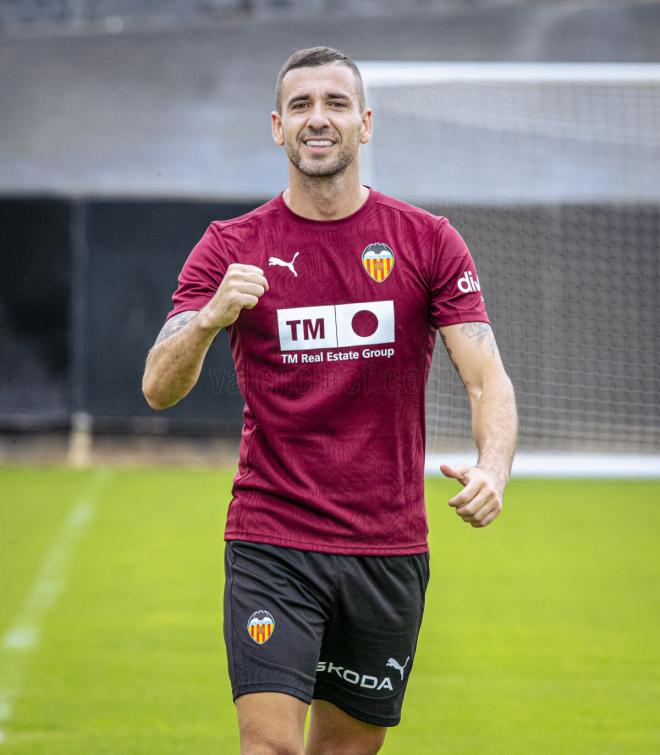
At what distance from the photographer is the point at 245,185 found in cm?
1614

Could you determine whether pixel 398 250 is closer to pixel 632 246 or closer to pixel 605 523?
pixel 605 523

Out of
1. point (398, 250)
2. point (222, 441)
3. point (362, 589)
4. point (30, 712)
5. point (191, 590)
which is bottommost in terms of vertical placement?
point (222, 441)

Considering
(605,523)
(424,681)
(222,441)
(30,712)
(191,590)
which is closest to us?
(30,712)

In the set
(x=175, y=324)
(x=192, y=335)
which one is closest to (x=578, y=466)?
(x=175, y=324)

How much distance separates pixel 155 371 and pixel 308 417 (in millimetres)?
421

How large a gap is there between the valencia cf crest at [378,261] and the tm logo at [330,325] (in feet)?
0.28

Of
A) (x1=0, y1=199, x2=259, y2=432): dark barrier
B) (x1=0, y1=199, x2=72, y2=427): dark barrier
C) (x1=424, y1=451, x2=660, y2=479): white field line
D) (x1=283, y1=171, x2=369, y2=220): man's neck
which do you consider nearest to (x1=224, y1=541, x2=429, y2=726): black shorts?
(x1=283, y1=171, x2=369, y2=220): man's neck

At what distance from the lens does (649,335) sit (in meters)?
14.0

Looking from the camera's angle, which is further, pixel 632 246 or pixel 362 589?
pixel 632 246

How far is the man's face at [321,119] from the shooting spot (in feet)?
12.3

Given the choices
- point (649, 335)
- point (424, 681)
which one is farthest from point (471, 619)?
point (649, 335)

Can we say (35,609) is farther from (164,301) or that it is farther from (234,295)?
(164,301)

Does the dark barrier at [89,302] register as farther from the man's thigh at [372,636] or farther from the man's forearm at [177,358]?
the man's forearm at [177,358]

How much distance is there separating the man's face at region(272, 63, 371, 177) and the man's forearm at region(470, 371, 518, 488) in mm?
710
